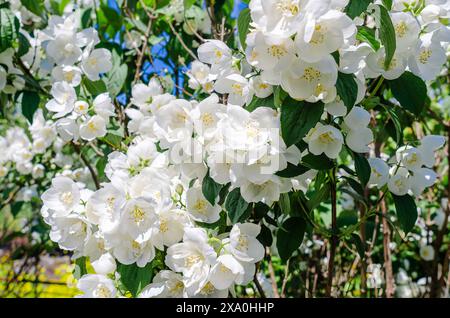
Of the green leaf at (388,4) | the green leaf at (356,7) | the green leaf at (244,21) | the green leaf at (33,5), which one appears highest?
Result: the green leaf at (33,5)

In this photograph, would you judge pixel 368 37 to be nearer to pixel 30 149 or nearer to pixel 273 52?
pixel 273 52

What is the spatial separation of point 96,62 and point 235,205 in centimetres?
87

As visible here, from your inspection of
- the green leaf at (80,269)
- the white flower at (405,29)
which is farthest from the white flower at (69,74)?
the white flower at (405,29)

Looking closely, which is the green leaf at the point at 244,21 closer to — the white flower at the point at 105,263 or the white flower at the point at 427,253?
the white flower at the point at 105,263

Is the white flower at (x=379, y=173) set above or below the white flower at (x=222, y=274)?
above

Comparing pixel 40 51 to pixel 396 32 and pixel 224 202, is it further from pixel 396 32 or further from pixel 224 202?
pixel 396 32

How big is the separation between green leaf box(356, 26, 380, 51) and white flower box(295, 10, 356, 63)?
0.16 m

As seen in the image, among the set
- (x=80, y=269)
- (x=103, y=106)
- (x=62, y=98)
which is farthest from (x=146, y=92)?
(x=80, y=269)

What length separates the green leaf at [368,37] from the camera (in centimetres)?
105

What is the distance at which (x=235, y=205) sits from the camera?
3.69 ft

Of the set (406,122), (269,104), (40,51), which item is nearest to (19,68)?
(40,51)

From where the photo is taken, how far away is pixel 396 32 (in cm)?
109

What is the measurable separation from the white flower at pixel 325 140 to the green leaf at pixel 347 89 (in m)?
0.10
